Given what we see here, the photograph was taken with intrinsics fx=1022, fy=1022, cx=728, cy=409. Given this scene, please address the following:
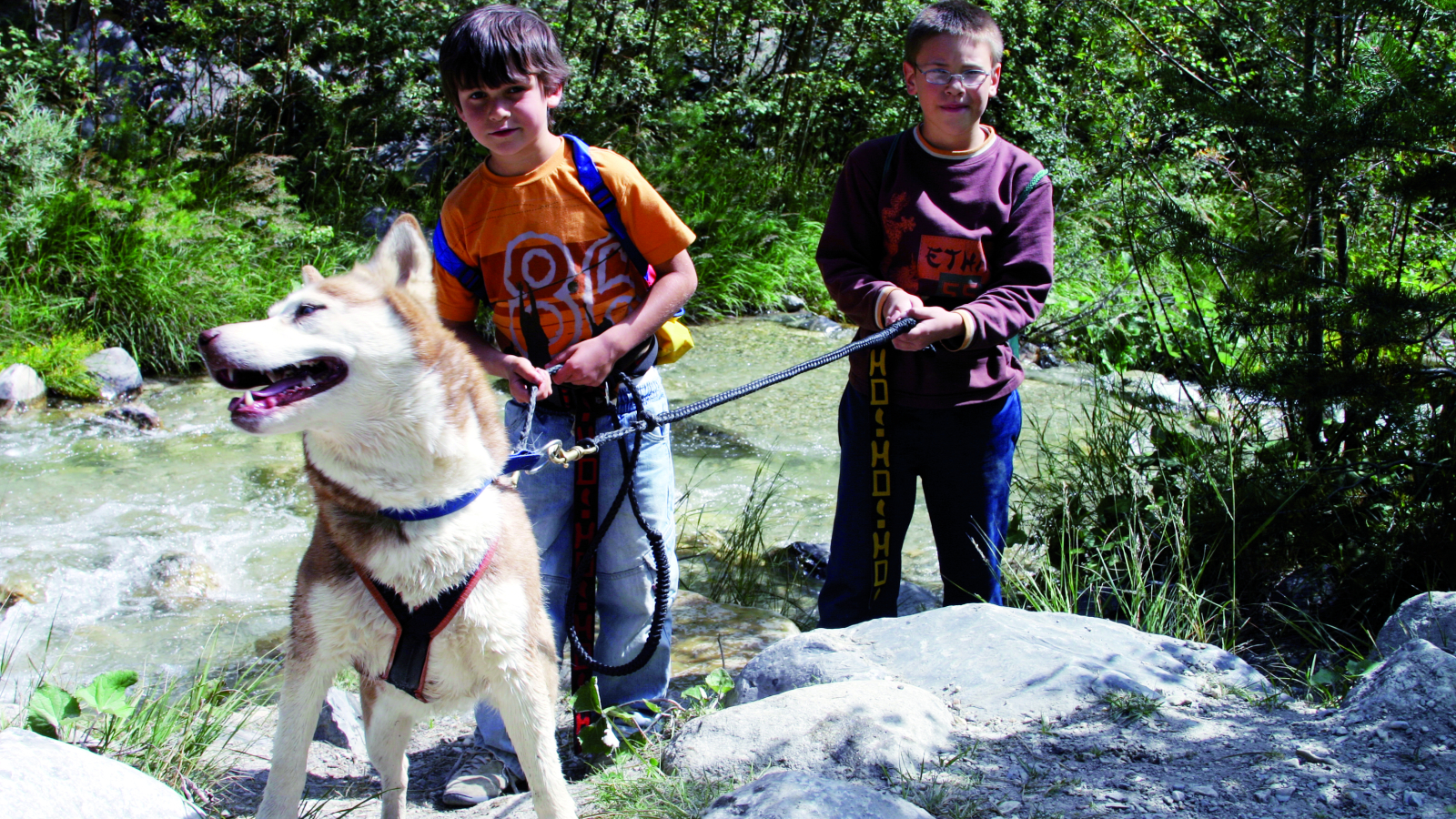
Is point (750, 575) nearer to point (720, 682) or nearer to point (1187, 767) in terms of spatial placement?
point (720, 682)

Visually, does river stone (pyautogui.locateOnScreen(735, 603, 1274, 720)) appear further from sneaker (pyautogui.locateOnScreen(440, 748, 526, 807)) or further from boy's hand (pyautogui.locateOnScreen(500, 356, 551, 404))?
boy's hand (pyautogui.locateOnScreen(500, 356, 551, 404))

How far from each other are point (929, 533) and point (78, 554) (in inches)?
178

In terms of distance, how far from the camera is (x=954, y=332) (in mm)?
2943

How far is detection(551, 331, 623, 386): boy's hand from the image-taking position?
107 inches

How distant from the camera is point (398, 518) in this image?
7.05 feet

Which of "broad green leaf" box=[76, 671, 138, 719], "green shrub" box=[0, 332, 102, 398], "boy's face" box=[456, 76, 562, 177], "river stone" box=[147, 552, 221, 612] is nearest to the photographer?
"broad green leaf" box=[76, 671, 138, 719]

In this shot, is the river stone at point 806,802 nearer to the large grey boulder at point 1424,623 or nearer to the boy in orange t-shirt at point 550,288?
the boy in orange t-shirt at point 550,288

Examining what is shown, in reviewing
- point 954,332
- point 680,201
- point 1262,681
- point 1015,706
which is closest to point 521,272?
point 954,332

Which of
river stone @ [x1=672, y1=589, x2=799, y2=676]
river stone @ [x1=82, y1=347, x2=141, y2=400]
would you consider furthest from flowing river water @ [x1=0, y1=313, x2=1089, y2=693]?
river stone @ [x1=672, y1=589, x2=799, y2=676]

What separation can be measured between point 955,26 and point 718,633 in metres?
2.43

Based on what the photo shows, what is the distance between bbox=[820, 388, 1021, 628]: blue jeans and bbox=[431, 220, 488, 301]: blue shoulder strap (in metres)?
1.24

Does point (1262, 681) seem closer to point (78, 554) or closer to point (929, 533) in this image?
point (929, 533)

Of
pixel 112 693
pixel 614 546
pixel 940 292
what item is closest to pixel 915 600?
pixel 940 292

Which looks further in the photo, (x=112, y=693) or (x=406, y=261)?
(x=112, y=693)
